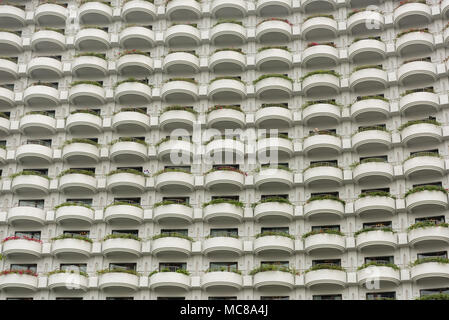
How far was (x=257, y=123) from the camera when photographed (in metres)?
57.0

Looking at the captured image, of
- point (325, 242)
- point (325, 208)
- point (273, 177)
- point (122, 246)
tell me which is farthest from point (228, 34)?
point (122, 246)

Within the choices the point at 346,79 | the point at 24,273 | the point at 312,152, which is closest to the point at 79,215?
the point at 24,273

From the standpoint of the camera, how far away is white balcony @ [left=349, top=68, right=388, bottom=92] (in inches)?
2219

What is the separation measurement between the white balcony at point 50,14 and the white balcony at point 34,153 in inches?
495

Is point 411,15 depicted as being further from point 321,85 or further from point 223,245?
point 223,245

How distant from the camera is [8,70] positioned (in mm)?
60312

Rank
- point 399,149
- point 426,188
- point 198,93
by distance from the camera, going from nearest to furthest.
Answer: point 426,188 < point 399,149 < point 198,93

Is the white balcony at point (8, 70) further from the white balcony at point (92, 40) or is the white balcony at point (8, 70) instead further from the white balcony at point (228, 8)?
the white balcony at point (228, 8)

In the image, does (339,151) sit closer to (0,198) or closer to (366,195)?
(366,195)

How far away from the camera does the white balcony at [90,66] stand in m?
59.8

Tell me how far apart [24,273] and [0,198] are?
746 cm

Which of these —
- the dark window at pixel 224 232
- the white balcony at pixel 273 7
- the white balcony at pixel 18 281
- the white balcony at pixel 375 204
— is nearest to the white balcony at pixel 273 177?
the dark window at pixel 224 232

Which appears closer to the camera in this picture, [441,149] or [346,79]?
[441,149]

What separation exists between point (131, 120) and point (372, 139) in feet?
62.3
